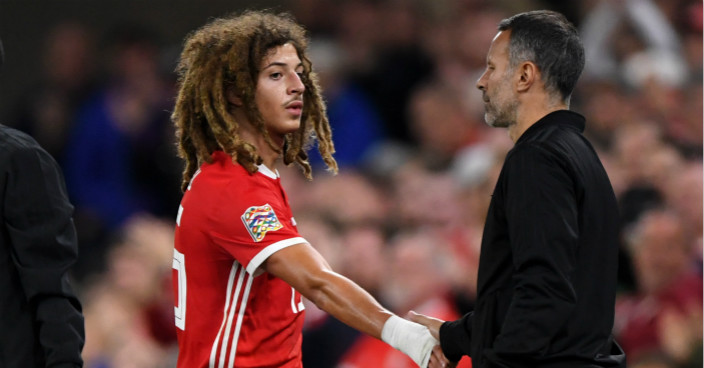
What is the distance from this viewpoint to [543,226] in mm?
2320

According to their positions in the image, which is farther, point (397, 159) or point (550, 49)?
point (397, 159)

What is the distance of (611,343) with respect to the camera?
255 centimetres

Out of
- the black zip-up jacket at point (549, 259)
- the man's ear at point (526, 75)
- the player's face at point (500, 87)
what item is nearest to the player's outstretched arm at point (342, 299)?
the black zip-up jacket at point (549, 259)

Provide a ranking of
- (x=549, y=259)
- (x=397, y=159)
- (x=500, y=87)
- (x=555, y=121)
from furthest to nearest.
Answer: (x=397, y=159), (x=500, y=87), (x=555, y=121), (x=549, y=259)

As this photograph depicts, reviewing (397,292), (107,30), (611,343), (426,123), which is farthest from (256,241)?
(107,30)

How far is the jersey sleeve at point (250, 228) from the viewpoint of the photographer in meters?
2.87

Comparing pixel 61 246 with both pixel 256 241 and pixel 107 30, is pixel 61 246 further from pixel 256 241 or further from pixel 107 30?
pixel 107 30

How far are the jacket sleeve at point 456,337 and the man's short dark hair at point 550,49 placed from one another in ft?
2.33

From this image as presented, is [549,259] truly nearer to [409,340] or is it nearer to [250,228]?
[409,340]

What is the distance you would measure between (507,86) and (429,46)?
3.48 m

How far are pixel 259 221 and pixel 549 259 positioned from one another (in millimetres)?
954

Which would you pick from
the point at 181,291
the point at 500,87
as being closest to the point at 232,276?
the point at 181,291

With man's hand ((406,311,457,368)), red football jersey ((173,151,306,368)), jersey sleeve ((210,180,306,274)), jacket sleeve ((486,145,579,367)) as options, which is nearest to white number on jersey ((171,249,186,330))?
red football jersey ((173,151,306,368))

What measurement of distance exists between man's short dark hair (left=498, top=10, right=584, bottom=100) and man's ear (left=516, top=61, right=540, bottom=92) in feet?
0.04
